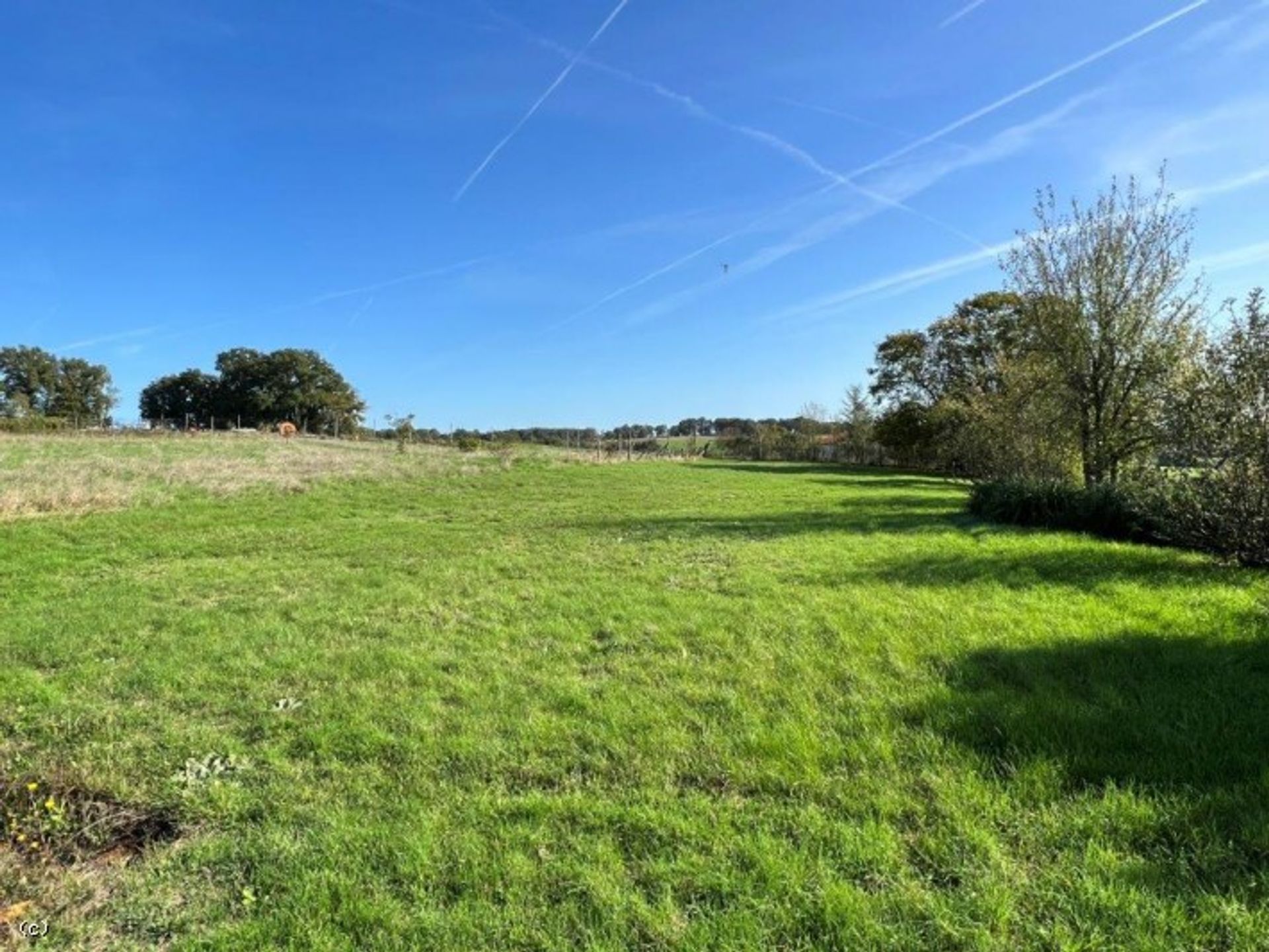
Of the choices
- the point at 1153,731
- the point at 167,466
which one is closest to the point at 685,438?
the point at 167,466

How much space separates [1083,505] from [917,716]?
1103 centimetres

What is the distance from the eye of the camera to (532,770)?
3.68 meters

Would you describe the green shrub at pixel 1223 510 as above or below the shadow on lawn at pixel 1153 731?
above

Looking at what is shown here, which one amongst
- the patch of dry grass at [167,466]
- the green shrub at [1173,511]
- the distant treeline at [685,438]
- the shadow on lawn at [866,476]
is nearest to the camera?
the green shrub at [1173,511]

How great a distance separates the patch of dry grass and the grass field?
930cm

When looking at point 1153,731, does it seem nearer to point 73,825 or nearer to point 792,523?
point 73,825

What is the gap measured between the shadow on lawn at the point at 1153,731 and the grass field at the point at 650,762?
19 millimetres

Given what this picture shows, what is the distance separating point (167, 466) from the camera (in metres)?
23.6

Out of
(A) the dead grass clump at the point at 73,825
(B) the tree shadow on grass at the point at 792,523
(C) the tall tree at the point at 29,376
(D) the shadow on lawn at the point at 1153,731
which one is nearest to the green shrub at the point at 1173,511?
(B) the tree shadow on grass at the point at 792,523

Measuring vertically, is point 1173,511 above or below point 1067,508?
above

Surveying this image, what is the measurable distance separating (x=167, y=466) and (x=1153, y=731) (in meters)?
27.5

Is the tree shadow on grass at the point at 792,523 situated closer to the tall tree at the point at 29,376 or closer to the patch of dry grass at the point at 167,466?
the patch of dry grass at the point at 167,466

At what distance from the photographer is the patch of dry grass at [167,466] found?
53.4ft

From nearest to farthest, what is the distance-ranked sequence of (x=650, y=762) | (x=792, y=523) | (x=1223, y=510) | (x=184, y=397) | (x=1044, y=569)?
(x=650, y=762) < (x=1223, y=510) < (x=1044, y=569) < (x=792, y=523) < (x=184, y=397)
